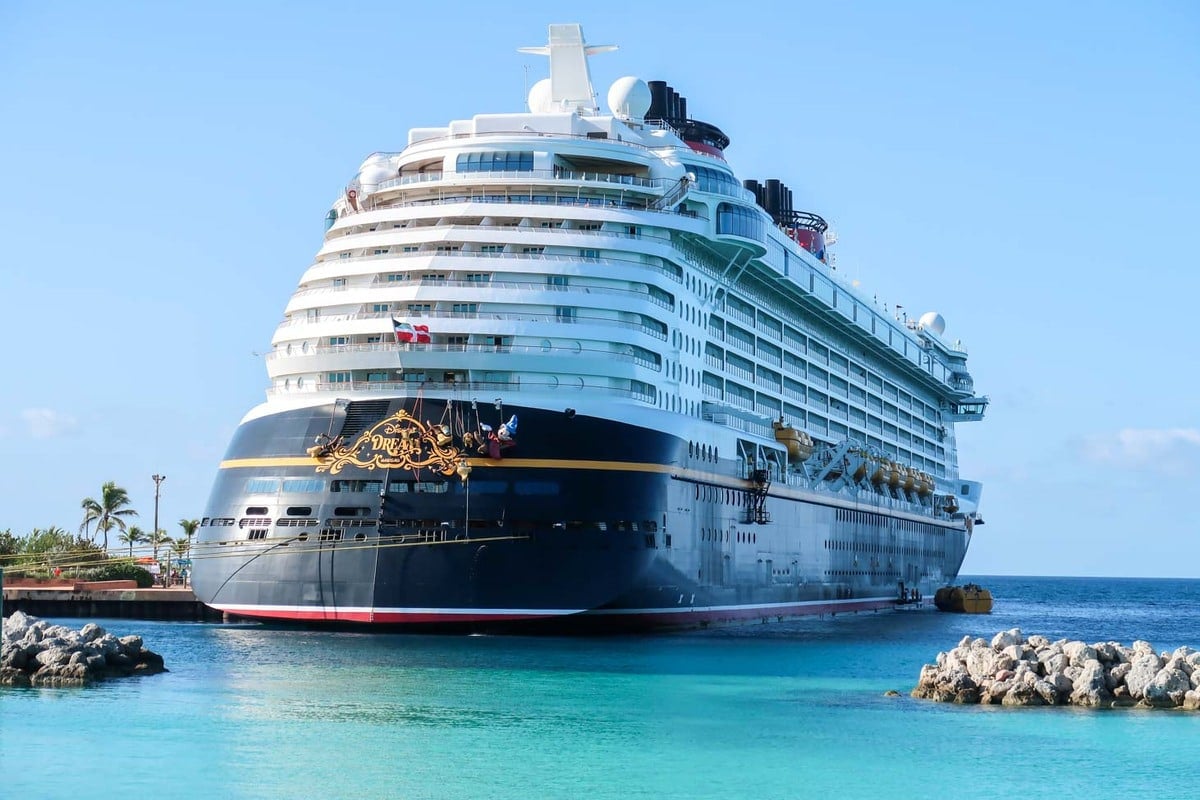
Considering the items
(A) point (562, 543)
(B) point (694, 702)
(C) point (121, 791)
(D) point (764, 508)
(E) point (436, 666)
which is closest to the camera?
(C) point (121, 791)

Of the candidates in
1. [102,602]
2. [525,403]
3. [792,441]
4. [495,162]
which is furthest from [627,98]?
[102,602]

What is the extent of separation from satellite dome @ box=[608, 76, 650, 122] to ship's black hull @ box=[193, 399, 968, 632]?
675 inches

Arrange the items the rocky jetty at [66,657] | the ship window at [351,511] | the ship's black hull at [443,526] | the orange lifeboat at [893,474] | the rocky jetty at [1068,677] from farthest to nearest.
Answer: the orange lifeboat at [893,474], the ship window at [351,511], the ship's black hull at [443,526], the rocky jetty at [66,657], the rocky jetty at [1068,677]

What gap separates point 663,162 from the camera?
164 ft

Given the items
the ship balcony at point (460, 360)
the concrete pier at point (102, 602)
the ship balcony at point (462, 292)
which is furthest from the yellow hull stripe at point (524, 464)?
the concrete pier at point (102, 602)

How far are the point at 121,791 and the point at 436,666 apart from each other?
14.2 meters

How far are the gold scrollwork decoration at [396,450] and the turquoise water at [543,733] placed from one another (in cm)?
472

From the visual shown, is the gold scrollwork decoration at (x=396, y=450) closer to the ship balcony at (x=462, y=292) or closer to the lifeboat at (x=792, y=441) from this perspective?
the ship balcony at (x=462, y=292)

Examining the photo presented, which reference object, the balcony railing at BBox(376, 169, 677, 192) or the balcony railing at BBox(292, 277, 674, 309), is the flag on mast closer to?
the balcony railing at BBox(292, 277, 674, 309)

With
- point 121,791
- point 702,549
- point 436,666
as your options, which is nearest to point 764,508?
point 702,549

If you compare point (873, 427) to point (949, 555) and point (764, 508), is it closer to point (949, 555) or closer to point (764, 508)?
point (949, 555)

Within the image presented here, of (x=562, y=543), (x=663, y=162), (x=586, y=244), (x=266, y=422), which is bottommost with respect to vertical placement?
(x=562, y=543)

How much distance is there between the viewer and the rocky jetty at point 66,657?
30.5 meters

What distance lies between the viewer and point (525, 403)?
40438mm
